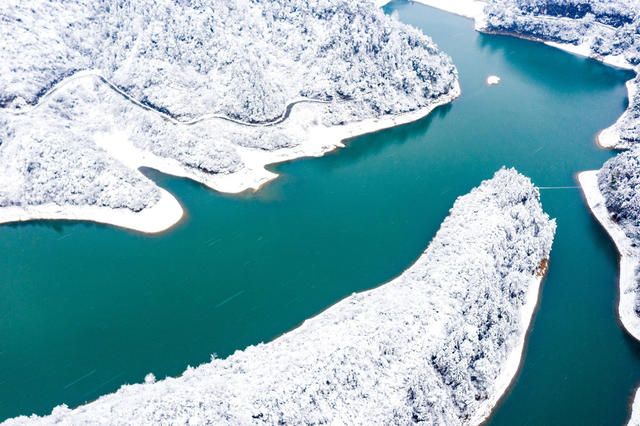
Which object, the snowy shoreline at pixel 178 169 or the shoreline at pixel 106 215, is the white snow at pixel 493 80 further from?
the shoreline at pixel 106 215

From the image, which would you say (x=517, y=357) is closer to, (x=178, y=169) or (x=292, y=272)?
(x=292, y=272)

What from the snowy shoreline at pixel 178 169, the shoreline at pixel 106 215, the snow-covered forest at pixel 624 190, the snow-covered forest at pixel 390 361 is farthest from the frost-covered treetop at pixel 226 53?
the snow-covered forest at pixel 390 361

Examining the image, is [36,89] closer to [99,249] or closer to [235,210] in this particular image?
[99,249]

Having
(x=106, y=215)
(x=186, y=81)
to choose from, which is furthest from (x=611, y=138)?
(x=106, y=215)

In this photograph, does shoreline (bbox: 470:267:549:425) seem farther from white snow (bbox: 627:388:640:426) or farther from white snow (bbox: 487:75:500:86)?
white snow (bbox: 487:75:500:86)

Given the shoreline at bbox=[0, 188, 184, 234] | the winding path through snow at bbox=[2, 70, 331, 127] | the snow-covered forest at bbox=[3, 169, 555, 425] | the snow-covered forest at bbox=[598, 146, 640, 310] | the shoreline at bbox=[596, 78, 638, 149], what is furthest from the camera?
the winding path through snow at bbox=[2, 70, 331, 127]

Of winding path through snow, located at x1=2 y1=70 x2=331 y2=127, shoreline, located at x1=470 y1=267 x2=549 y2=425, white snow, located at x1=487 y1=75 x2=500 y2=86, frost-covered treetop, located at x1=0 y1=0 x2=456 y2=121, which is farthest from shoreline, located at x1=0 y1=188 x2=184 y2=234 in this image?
white snow, located at x1=487 y1=75 x2=500 y2=86
